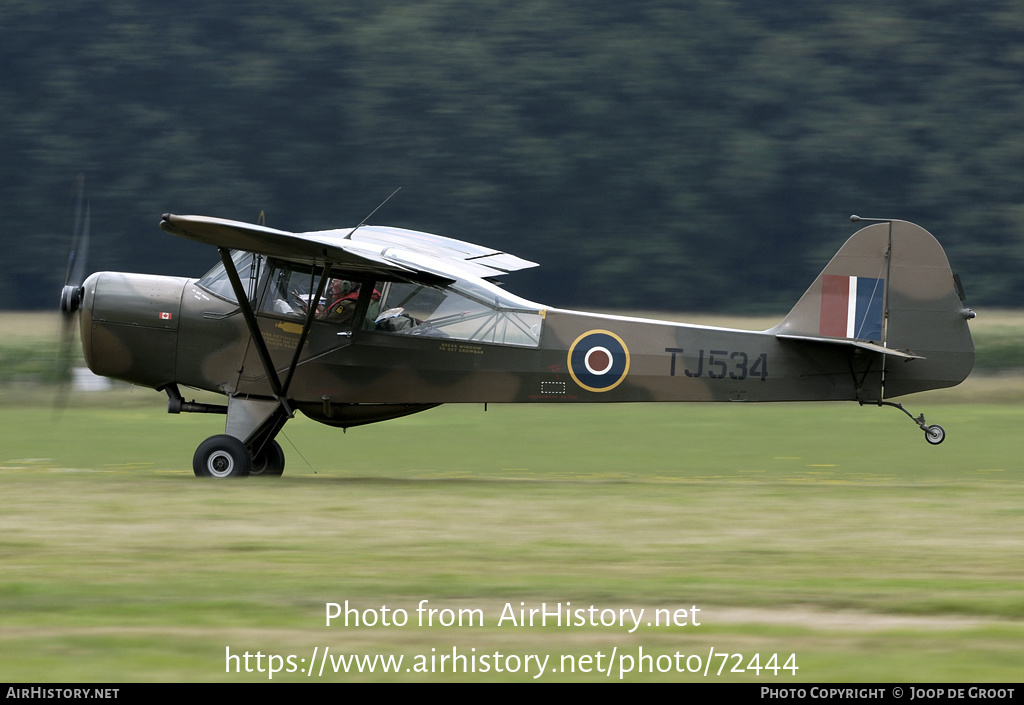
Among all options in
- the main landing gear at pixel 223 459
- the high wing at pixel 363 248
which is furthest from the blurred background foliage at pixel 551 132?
the main landing gear at pixel 223 459

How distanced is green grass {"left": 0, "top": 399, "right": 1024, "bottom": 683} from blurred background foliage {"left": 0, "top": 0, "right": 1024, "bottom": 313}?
26.0m

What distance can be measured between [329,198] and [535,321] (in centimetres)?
3203

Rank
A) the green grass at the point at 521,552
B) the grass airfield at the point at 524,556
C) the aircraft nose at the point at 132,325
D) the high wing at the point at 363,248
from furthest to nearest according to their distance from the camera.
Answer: the aircraft nose at the point at 132,325
the high wing at the point at 363,248
the green grass at the point at 521,552
the grass airfield at the point at 524,556

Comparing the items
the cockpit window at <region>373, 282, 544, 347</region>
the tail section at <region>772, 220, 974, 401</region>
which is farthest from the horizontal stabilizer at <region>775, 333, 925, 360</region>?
the cockpit window at <region>373, 282, 544, 347</region>

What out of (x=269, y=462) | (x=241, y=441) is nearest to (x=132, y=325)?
(x=241, y=441)

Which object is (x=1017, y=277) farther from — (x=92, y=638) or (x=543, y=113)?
(x=92, y=638)

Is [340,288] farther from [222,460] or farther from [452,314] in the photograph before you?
[222,460]

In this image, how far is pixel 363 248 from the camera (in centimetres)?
1112

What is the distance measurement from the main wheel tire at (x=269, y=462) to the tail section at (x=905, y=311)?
4698 mm

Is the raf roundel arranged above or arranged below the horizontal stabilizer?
below

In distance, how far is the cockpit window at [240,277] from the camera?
1107cm

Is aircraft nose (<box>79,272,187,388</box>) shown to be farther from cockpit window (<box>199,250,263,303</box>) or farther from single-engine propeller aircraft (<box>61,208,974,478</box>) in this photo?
cockpit window (<box>199,250,263,303</box>)

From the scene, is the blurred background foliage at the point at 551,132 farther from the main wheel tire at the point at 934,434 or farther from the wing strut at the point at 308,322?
the wing strut at the point at 308,322

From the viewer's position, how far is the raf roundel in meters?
11.0
